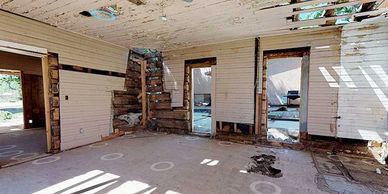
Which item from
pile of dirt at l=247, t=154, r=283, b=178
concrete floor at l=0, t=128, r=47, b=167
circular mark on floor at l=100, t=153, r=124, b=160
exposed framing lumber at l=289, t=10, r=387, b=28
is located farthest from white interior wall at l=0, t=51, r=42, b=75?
exposed framing lumber at l=289, t=10, r=387, b=28

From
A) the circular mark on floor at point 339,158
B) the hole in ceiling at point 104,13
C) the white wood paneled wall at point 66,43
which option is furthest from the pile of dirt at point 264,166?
the white wood paneled wall at point 66,43

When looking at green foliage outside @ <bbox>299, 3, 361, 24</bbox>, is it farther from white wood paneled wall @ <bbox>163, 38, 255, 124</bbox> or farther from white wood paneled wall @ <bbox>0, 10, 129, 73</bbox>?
white wood paneled wall @ <bbox>0, 10, 129, 73</bbox>

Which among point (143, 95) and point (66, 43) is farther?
point (143, 95)

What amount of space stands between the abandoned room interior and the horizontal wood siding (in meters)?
0.02

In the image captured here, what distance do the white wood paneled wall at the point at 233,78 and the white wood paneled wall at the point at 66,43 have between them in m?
2.28

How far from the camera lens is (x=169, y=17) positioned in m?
3.49

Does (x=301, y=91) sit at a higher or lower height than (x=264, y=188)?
higher

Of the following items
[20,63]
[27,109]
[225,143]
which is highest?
[20,63]

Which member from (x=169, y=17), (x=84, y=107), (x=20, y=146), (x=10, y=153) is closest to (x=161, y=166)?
(x=84, y=107)

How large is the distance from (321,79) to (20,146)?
286 inches

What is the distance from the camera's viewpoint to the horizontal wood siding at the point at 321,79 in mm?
3975

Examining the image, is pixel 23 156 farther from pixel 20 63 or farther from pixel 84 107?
pixel 20 63

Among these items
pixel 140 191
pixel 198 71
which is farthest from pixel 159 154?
pixel 198 71

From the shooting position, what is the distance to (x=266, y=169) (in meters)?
3.14
